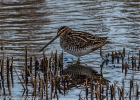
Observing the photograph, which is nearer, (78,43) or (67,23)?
(78,43)

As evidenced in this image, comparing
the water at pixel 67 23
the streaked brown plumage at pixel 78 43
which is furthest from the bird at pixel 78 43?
the water at pixel 67 23

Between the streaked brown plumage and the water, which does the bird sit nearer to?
the streaked brown plumage

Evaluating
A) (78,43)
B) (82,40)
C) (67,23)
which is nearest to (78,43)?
(78,43)

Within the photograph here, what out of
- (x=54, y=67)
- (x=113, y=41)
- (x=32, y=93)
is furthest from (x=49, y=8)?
(x=32, y=93)

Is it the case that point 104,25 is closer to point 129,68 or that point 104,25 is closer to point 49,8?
point 49,8

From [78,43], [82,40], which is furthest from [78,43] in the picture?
[82,40]

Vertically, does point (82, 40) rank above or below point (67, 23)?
above

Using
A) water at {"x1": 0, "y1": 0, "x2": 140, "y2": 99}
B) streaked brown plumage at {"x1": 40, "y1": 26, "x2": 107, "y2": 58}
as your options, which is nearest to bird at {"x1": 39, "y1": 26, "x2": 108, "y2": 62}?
streaked brown plumage at {"x1": 40, "y1": 26, "x2": 107, "y2": 58}

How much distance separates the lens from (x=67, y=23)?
15727 millimetres

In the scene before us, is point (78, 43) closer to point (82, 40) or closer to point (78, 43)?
point (78, 43)

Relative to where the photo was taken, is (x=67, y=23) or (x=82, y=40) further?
(x=67, y=23)

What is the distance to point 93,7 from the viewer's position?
58.0ft

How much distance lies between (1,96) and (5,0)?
8.87 m

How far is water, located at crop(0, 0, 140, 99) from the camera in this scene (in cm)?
1294
